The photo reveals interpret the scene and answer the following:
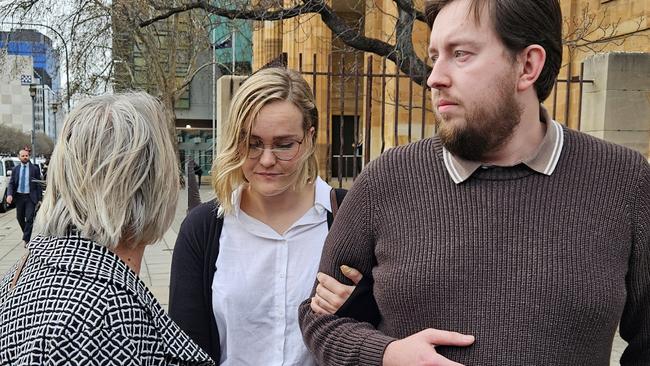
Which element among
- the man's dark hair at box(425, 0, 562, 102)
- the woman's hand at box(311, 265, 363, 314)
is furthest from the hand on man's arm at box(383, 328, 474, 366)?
the man's dark hair at box(425, 0, 562, 102)

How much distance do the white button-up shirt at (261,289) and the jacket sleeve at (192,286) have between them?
0.16 ft

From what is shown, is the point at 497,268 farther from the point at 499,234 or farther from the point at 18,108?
the point at 18,108

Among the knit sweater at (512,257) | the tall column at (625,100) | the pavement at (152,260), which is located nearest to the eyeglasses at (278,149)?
the knit sweater at (512,257)

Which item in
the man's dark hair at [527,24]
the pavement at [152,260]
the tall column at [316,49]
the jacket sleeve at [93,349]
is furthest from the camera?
the tall column at [316,49]

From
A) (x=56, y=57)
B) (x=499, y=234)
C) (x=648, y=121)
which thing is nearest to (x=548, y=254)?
(x=499, y=234)

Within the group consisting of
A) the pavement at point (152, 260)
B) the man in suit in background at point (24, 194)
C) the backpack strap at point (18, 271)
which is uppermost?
the backpack strap at point (18, 271)

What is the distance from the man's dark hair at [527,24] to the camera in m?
1.39

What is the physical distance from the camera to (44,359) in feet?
4.07

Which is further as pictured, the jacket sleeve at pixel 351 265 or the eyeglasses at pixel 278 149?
the eyeglasses at pixel 278 149

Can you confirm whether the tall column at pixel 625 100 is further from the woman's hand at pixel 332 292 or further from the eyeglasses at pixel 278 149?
the woman's hand at pixel 332 292

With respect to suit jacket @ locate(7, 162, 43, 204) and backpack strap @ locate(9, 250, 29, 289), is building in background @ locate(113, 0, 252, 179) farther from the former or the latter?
backpack strap @ locate(9, 250, 29, 289)

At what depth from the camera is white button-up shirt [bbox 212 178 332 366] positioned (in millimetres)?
1938

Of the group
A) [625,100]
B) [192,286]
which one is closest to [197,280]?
[192,286]

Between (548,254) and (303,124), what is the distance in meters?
1.04
